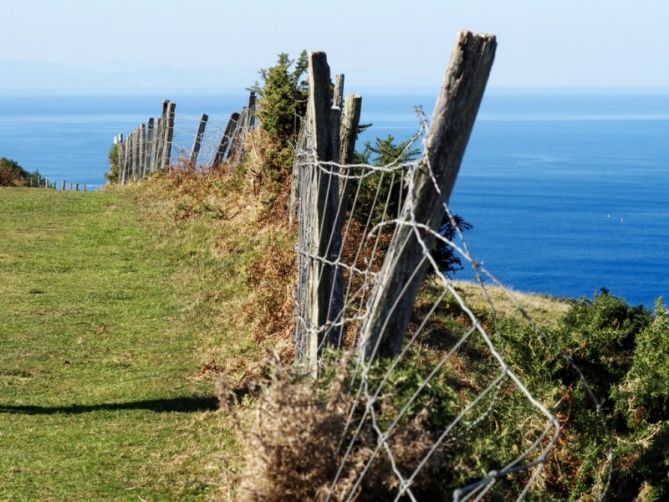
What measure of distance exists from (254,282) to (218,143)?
897cm

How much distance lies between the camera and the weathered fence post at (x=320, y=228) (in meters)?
7.09

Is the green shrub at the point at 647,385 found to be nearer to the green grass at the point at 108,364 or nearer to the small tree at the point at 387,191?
the green grass at the point at 108,364

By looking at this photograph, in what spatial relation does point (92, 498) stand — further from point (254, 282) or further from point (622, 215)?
point (622, 215)

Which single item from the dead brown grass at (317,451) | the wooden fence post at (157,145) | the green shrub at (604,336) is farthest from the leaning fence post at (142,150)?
the dead brown grass at (317,451)

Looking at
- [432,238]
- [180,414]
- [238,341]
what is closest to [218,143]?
[238,341]

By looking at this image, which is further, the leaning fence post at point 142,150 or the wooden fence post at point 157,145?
the leaning fence post at point 142,150

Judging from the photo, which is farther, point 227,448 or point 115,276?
point 115,276

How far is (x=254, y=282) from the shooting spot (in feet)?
38.5

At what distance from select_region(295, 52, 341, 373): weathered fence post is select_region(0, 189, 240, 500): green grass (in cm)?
109

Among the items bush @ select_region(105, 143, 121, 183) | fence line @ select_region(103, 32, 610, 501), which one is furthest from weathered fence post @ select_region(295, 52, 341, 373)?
bush @ select_region(105, 143, 121, 183)

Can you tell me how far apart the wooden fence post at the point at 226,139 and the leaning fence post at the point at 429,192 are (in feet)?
49.9

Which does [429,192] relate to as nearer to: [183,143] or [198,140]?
[198,140]

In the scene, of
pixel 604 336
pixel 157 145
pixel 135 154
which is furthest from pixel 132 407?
pixel 135 154

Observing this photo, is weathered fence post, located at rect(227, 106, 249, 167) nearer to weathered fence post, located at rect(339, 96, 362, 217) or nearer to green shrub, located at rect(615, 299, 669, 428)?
weathered fence post, located at rect(339, 96, 362, 217)
